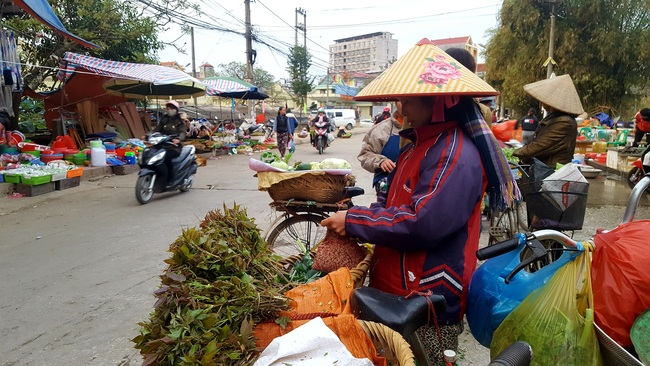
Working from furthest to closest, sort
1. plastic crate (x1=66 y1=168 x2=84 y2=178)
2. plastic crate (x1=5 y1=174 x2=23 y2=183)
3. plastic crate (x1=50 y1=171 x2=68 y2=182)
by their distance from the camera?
plastic crate (x1=66 y1=168 x2=84 y2=178) → plastic crate (x1=50 y1=171 x2=68 y2=182) → plastic crate (x1=5 y1=174 x2=23 y2=183)

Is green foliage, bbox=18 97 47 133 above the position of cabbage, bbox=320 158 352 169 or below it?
above

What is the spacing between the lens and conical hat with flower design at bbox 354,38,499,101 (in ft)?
5.27

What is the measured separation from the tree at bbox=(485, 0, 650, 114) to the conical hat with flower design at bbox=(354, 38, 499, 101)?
20.5 metres

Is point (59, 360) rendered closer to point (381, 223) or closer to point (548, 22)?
point (381, 223)

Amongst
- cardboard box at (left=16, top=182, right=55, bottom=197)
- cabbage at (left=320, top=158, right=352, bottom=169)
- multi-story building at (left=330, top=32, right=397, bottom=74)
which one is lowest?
cardboard box at (left=16, top=182, right=55, bottom=197)

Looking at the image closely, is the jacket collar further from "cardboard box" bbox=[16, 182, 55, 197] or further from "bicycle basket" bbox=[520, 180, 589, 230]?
"cardboard box" bbox=[16, 182, 55, 197]

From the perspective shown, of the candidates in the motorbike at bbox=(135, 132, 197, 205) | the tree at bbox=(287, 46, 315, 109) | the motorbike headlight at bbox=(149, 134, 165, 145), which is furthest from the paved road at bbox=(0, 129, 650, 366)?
the tree at bbox=(287, 46, 315, 109)

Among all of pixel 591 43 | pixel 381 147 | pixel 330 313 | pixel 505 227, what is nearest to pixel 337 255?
pixel 330 313

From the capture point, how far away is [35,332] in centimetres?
327

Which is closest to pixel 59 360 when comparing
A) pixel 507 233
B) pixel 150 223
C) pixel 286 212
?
pixel 286 212

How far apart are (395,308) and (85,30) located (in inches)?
569

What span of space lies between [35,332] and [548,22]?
2419 cm

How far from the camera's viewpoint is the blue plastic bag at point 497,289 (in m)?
1.49

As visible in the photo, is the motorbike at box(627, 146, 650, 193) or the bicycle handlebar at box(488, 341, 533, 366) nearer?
the bicycle handlebar at box(488, 341, 533, 366)
